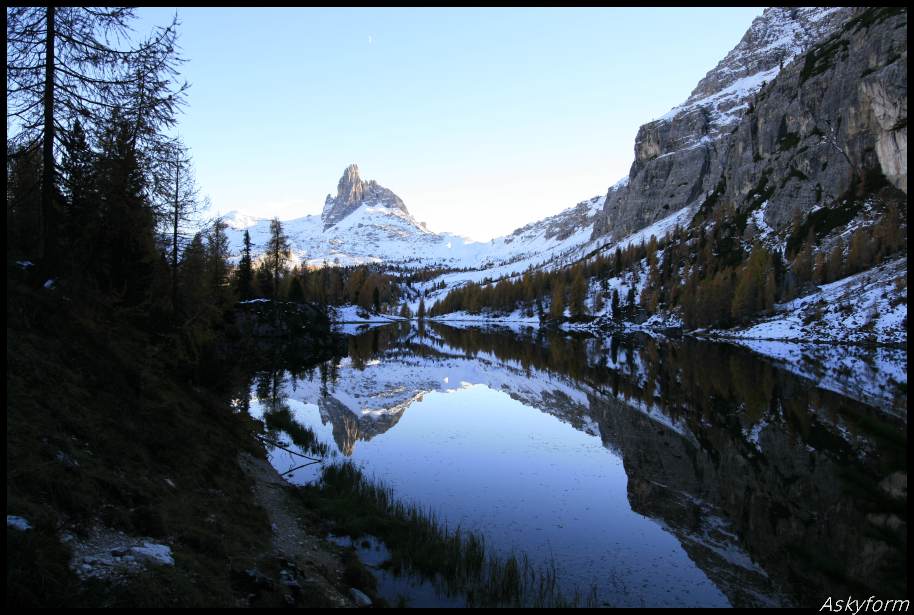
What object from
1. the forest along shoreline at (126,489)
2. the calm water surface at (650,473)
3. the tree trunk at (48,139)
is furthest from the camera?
the tree trunk at (48,139)

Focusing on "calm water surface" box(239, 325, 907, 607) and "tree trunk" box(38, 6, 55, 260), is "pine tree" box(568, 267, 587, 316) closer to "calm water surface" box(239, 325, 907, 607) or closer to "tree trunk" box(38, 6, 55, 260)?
"calm water surface" box(239, 325, 907, 607)

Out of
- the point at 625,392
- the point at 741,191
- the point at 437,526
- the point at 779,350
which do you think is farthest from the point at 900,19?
the point at 437,526

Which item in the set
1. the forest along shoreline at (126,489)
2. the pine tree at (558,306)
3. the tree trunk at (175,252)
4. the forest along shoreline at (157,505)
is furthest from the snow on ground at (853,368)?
the pine tree at (558,306)

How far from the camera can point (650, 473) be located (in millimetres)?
17844

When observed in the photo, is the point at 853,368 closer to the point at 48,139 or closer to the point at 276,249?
the point at 48,139

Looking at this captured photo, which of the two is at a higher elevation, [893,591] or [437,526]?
[893,591]

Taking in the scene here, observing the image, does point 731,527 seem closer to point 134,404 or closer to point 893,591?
point 893,591

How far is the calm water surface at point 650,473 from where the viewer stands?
9.87 meters

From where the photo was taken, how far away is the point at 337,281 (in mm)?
145375

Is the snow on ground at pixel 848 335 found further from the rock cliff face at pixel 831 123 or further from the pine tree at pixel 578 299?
the pine tree at pixel 578 299

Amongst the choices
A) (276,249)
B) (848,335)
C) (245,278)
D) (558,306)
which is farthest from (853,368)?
(558,306)

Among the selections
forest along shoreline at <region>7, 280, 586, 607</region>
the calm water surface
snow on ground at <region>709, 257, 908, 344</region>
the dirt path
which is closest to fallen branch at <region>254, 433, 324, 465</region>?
the calm water surface

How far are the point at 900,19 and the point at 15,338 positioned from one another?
578 ft

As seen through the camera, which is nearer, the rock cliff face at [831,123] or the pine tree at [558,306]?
the rock cliff face at [831,123]
